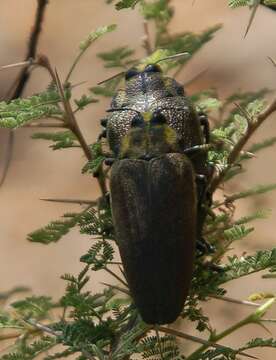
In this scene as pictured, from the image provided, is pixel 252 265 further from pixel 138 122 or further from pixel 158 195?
pixel 138 122

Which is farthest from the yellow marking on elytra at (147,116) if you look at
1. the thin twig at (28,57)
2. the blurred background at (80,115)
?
the blurred background at (80,115)

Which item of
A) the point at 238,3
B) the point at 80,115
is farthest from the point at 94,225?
the point at 80,115

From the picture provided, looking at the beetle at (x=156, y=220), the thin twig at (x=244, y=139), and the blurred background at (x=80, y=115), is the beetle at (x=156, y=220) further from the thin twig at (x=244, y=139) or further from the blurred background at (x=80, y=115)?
the blurred background at (x=80, y=115)

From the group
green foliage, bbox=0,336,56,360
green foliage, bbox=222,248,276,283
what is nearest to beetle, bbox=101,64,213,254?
green foliage, bbox=222,248,276,283

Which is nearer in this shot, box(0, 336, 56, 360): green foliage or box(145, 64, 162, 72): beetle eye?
box(0, 336, 56, 360): green foliage

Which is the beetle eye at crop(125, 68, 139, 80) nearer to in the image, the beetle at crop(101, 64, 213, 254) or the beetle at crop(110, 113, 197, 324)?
the beetle at crop(101, 64, 213, 254)

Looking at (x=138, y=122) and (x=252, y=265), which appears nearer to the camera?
(x=252, y=265)

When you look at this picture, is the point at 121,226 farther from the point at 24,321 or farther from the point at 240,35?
the point at 240,35
